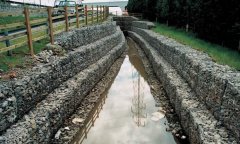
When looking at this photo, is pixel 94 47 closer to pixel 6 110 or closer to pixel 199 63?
pixel 199 63

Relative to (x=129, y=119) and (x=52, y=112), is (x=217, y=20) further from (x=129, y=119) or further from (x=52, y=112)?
(x=52, y=112)

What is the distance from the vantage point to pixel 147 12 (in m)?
38.6

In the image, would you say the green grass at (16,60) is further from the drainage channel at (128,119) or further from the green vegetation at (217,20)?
the green vegetation at (217,20)

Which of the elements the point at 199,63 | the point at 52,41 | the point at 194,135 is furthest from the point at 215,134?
the point at 52,41

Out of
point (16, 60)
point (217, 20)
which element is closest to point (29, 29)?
point (16, 60)

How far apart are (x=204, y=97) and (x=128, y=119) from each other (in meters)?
3.25

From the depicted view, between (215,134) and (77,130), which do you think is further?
(77,130)

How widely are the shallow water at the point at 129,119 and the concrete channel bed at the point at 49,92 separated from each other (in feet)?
4.02

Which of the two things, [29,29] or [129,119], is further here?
[129,119]

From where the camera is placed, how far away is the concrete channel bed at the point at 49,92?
679cm

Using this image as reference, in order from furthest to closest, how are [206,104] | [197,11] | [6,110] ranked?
[197,11]
[206,104]
[6,110]

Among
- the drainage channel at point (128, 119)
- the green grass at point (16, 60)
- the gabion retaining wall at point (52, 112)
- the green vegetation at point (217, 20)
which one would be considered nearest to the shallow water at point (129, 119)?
the drainage channel at point (128, 119)

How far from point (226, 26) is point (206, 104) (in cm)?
704

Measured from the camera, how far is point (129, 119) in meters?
10.6
